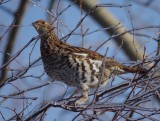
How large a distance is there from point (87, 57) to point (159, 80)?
1.12 m

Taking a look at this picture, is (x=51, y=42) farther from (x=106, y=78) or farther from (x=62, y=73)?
(x=106, y=78)

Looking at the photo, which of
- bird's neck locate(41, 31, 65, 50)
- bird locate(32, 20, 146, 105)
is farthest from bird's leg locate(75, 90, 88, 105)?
bird's neck locate(41, 31, 65, 50)

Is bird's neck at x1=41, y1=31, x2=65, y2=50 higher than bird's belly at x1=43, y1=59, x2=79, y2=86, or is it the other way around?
bird's neck at x1=41, y1=31, x2=65, y2=50

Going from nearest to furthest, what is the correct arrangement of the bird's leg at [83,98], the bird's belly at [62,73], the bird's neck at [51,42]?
the bird's leg at [83,98] < the bird's belly at [62,73] < the bird's neck at [51,42]

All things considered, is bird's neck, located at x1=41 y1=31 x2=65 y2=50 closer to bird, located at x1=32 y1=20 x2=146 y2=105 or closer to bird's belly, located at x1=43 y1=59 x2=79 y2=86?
bird, located at x1=32 y1=20 x2=146 y2=105

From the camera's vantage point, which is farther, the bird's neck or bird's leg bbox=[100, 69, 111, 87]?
the bird's neck

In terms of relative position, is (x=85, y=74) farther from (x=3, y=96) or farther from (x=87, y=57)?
(x=3, y=96)

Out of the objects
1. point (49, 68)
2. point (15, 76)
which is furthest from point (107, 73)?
point (15, 76)

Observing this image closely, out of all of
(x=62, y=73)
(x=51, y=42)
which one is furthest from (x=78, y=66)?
(x=51, y=42)

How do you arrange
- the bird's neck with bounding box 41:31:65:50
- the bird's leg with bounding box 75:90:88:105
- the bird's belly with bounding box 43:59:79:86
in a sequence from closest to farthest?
the bird's leg with bounding box 75:90:88:105 < the bird's belly with bounding box 43:59:79:86 < the bird's neck with bounding box 41:31:65:50

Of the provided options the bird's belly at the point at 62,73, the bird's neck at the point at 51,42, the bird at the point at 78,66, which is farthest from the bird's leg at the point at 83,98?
the bird's neck at the point at 51,42

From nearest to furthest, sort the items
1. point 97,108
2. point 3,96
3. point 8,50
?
point 97,108, point 3,96, point 8,50

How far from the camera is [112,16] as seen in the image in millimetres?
7086

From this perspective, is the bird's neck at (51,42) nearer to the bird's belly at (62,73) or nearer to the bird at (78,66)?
the bird at (78,66)
